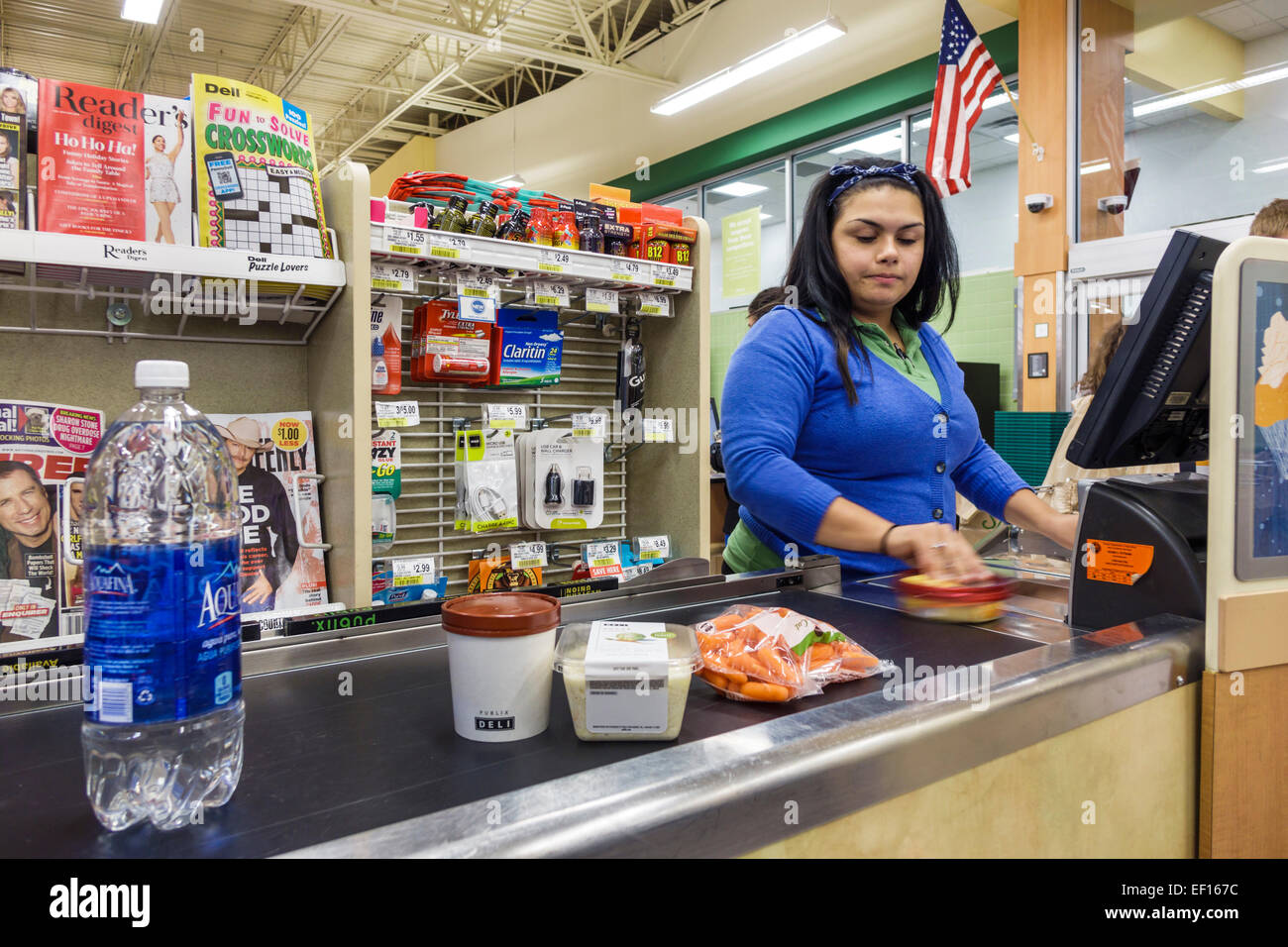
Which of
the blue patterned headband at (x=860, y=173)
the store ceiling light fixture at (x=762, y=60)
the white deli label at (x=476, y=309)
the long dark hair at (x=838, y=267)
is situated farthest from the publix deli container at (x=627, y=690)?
the store ceiling light fixture at (x=762, y=60)

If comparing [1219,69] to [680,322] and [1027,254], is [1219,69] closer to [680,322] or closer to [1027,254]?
[1027,254]

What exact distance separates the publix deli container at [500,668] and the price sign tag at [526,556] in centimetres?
175

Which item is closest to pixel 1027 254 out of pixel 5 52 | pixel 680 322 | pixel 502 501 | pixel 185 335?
pixel 680 322

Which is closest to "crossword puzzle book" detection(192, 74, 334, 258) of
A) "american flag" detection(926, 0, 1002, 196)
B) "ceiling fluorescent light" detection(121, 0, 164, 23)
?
"american flag" detection(926, 0, 1002, 196)

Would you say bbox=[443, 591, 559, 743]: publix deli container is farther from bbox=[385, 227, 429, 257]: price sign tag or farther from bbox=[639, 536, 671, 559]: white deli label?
bbox=[639, 536, 671, 559]: white deli label

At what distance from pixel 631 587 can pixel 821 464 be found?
0.47 m

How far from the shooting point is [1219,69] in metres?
5.38

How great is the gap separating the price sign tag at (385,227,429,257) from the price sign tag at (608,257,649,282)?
0.58 m

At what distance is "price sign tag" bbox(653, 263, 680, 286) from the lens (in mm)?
2678

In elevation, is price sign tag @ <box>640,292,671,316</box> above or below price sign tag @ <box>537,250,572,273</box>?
below

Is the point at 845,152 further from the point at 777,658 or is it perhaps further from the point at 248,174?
the point at 777,658

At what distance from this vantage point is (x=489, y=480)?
262cm

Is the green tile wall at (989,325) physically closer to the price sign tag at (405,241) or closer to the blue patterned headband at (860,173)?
the price sign tag at (405,241)

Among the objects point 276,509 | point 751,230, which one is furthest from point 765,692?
point 751,230
